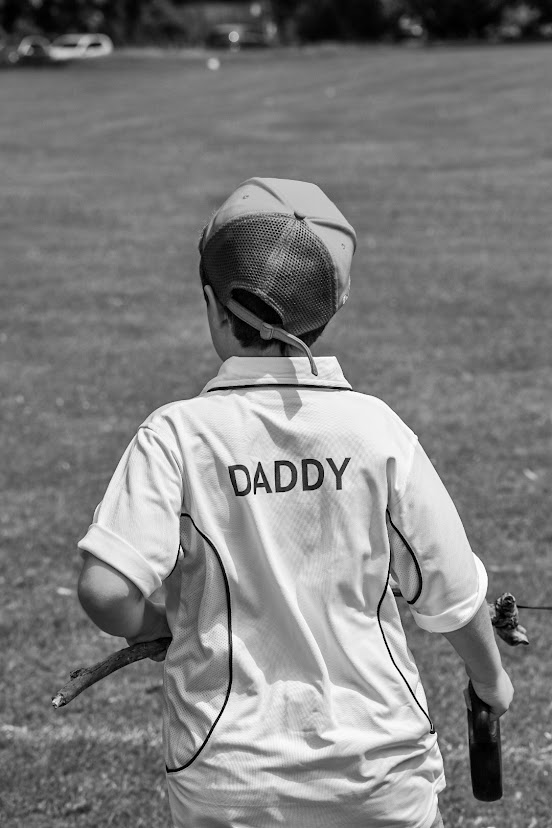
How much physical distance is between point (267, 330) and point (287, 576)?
0.45 metres

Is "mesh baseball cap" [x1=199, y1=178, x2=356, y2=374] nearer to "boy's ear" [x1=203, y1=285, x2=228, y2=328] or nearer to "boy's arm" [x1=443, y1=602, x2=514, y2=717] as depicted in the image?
"boy's ear" [x1=203, y1=285, x2=228, y2=328]

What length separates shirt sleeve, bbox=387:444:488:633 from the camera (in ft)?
Result: 7.44

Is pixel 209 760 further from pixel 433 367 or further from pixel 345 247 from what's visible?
pixel 433 367

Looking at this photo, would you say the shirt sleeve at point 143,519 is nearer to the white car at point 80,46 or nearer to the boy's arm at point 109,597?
the boy's arm at point 109,597

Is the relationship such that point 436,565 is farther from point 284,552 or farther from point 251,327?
point 251,327

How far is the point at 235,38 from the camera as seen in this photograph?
63.0 meters

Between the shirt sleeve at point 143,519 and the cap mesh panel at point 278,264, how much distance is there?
32cm

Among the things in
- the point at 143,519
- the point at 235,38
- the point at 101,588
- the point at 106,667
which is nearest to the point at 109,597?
the point at 101,588

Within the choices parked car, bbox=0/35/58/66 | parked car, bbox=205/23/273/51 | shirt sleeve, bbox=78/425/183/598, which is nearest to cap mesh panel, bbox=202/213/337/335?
shirt sleeve, bbox=78/425/183/598

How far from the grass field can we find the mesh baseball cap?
2.38 metres

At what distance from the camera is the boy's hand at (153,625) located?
2301mm

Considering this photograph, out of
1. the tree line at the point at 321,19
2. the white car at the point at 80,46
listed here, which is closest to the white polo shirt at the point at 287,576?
the white car at the point at 80,46

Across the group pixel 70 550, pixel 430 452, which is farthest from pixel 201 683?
pixel 430 452

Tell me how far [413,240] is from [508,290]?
3.02 metres
